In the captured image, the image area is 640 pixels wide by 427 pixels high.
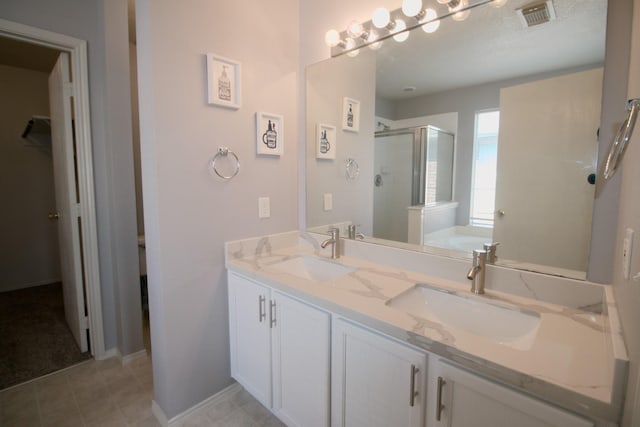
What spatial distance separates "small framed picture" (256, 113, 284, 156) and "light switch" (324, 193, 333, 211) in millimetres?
402

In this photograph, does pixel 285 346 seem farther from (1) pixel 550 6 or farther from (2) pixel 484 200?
(1) pixel 550 6

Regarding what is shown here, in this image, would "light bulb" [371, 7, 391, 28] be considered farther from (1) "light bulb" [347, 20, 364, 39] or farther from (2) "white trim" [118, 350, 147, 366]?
(2) "white trim" [118, 350, 147, 366]

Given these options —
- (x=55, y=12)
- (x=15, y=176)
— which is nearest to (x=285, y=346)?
(x=55, y=12)

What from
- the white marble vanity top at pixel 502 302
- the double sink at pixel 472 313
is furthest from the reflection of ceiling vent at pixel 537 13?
the double sink at pixel 472 313

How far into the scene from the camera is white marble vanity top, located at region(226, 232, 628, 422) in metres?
0.69

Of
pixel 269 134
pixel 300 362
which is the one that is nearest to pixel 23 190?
pixel 269 134

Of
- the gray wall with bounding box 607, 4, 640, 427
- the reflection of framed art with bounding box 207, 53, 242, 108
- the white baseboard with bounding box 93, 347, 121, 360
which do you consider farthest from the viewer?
the white baseboard with bounding box 93, 347, 121, 360

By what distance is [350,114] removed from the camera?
1.79 m

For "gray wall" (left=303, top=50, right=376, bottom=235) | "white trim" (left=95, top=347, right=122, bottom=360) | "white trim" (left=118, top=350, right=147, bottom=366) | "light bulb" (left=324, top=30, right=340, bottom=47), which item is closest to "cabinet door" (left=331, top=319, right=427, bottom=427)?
"gray wall" (left=303, top=50, right=376, bottom=235)

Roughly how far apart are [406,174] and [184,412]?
172 cm

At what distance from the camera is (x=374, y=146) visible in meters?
1.67

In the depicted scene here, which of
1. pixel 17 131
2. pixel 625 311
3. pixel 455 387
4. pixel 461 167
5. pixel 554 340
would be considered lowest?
pixel 455 387

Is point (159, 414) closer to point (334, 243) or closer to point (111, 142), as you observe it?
point (334, 243)

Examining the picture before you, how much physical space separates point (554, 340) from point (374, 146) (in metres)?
1.15
